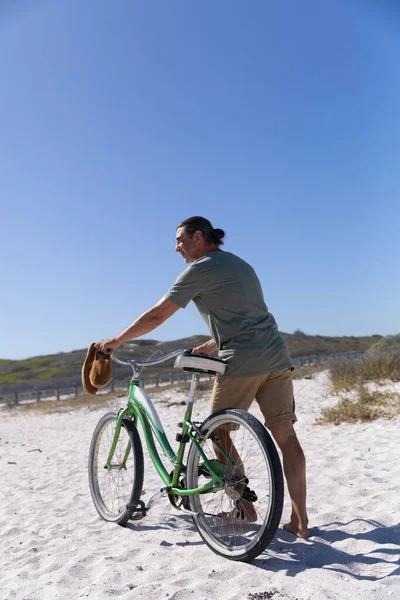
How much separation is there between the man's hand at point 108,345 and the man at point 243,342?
13 centimetres

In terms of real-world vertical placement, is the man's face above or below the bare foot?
above

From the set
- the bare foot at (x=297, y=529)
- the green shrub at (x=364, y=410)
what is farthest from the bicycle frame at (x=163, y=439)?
the green shrub at (x=364, y=410)

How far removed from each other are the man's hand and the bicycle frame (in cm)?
46

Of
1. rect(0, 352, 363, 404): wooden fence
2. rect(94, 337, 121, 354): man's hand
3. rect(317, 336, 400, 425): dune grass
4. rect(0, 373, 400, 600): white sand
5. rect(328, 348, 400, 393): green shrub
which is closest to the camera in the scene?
rect(0, 373, 400, 600): white sand

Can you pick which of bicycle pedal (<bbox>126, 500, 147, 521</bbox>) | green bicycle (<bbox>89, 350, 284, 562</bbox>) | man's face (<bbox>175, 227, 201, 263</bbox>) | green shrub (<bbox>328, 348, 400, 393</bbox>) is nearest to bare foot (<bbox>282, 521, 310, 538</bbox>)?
green bicycle (<bbox>89, 350, 284, 562</bbox>)

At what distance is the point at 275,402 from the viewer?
127 inches

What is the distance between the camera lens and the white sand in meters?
2.56

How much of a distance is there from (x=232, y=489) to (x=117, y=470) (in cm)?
145

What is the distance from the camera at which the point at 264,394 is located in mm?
3285

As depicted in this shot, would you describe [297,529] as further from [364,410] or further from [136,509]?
[364,410]

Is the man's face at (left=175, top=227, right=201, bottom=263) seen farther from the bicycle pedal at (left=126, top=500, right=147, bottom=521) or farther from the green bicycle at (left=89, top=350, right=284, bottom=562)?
the bicycle pedal at (left=126, top=500, right=147, bottom=521)

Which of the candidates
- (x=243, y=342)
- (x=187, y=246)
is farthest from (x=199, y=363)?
(x=187, y=246)

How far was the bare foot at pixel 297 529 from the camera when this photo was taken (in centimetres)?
323

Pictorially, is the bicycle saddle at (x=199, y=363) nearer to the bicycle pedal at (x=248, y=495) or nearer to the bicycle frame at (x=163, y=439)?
the bicycle frame at (x=163, y=439)
